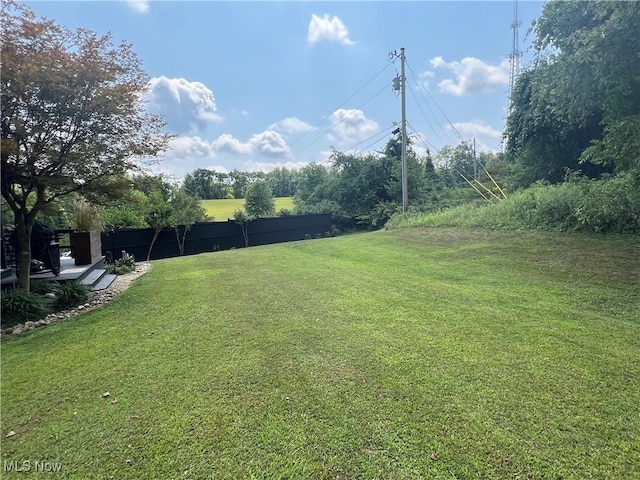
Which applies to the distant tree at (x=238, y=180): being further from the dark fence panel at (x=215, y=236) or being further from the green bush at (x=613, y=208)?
the green bush at (x=613, y=208)

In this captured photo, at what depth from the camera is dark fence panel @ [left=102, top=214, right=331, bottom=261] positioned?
11.7 m

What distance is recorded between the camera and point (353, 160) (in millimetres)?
21109

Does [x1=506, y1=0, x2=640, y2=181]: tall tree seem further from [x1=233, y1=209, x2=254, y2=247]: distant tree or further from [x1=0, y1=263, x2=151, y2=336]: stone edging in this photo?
[x1=233, y1=209, x2=254, y2=247]: distant tree

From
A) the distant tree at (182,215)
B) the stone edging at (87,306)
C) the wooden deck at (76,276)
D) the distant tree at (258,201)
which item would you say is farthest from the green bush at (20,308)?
the distant tree at (258,201)

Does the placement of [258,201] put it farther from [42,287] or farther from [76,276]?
[42,287]

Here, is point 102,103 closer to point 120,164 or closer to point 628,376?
point 120,164

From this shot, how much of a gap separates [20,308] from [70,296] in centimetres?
58

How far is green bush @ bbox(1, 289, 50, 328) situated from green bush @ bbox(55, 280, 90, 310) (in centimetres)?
20

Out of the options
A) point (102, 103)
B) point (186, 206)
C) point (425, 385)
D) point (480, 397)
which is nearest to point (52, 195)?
point (102, 103)

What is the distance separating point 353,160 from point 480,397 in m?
19.9

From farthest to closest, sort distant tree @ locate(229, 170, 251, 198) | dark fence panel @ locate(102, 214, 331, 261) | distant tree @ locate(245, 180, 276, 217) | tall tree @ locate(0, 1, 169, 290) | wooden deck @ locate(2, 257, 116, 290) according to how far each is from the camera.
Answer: distant tree @ locate(229, 170, 251, 198)
distant tree @ locate(245, 180, 276, 217)
dark fence panel @ locate(102, 214, 331, 261)
wooden deck @ locate(2, 257, 116, 290)
tall tree @ locate(0, 1, 169, 290)

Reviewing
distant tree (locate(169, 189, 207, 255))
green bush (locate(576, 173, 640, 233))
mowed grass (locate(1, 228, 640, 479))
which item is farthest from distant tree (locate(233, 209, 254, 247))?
green bush (locate(576, 173, 640, 233))

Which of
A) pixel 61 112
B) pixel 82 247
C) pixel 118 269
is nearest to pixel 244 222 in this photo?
pixel 118 269

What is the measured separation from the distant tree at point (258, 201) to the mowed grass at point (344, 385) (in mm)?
13207
